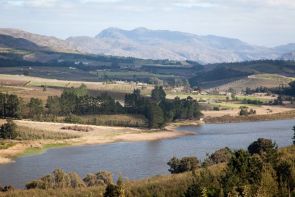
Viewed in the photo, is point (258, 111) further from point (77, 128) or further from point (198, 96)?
point (77, 128)

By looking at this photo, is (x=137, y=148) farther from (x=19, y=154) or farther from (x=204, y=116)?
(x=204, y=116)

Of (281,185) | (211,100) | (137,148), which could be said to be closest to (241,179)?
(281,185)

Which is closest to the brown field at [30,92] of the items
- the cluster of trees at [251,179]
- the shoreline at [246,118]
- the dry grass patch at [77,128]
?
the dry grass patch at [77,128]

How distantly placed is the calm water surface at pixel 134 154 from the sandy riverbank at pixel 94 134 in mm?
2742

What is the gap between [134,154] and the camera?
66.0m

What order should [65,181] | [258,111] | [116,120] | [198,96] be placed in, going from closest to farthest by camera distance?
[65,181], [116,120], [258,111], [198,96]

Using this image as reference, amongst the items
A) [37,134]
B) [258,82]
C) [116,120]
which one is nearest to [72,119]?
[116,120]

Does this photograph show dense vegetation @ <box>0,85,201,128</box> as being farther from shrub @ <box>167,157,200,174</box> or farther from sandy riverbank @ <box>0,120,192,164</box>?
shrub @ <box>167,157,200,174</box>

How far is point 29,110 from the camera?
3533 inches

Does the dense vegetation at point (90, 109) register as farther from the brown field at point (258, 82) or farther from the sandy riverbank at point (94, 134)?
the brown field at point (258, 82)

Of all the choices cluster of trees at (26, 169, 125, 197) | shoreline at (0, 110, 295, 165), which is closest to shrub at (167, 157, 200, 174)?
cluster of trees at (26, 169, 125, 197)

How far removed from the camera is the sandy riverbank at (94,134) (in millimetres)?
72562

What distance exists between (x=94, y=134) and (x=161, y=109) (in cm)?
1620

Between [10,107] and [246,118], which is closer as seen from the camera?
[10,107]
